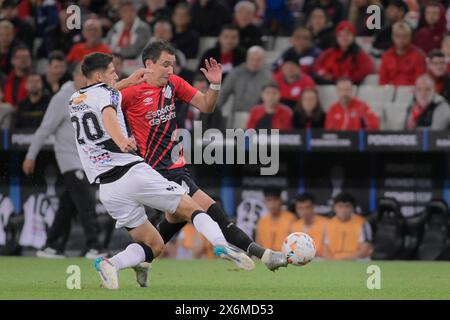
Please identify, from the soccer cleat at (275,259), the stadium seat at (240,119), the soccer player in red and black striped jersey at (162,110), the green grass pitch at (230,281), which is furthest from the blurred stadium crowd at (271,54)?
the soccer cleat at (275,259)

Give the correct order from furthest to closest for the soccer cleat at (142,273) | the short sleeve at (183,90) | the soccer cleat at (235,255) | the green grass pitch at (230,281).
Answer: the short sleeve at (183,90) < the soccer cleat at (142,273) < the green grass pitch at (230,281) < the soccer cleat at (235,255)

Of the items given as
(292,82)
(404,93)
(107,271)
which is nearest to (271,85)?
(292,82)

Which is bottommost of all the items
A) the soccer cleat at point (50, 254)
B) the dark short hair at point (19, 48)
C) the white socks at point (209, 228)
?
the soccer cleat at point (50, 254)

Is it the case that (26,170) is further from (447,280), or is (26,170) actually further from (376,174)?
(447,280)

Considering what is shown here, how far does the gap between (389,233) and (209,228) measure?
6136 mm

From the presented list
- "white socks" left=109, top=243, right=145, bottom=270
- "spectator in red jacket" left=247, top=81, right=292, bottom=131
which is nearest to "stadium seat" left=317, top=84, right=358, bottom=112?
"spectator in red jacket" left=247, top=81, right=292, bottom=131

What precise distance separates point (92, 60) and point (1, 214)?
21.5 ft

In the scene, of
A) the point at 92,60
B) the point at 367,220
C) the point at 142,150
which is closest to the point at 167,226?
the point at 142,150

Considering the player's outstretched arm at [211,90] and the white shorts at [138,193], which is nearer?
the white shorts at [138,193]

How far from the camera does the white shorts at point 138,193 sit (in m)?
9.59

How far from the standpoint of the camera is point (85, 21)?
58.2 feet

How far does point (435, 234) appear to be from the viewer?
1505cm

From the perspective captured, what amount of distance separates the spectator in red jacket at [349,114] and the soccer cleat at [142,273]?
226 inches

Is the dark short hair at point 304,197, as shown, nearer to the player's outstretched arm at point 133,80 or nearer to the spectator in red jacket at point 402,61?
the spectator in red jacket at point 402,61
